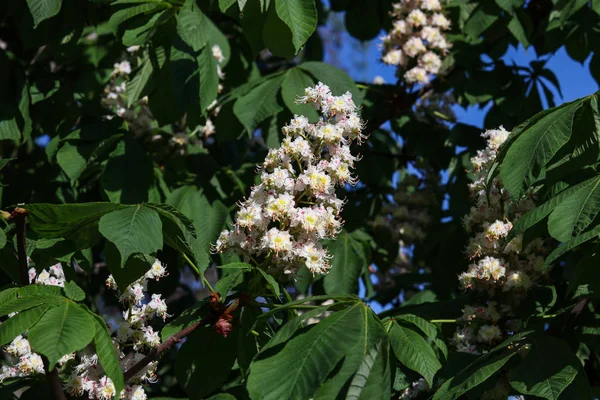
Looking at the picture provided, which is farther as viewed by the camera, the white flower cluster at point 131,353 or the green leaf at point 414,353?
the white flower cluster at point 131,353

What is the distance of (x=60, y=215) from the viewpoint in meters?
1.95

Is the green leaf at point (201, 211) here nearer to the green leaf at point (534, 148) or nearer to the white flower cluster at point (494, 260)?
the white flower cluster at point (494, 260)

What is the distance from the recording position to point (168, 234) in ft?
6.77

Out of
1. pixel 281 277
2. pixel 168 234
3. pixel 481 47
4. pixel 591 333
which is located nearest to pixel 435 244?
pixel 481 47

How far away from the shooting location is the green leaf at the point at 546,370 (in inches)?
83.0

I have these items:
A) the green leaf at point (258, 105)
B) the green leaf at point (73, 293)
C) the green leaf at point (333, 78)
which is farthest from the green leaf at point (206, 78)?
the green leaf at point (73, 293)

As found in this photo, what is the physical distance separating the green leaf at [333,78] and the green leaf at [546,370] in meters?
1.37

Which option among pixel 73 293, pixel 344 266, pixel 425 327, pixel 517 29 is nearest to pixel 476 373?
pixel 425 327

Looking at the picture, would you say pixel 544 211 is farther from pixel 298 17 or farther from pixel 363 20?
pixel 363 20

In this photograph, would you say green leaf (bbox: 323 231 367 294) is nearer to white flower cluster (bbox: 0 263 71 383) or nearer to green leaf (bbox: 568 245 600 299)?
white flower cluster (bbox: 0 263 71 383)

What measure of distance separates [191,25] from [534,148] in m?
1.17

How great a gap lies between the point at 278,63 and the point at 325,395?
12.2 ft

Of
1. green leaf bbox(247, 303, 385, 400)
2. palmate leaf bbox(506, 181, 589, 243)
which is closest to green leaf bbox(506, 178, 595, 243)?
palmate leaf bbox(506, 181, 589, 243)

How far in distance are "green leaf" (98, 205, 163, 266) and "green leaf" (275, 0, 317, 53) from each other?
74 centimetres
